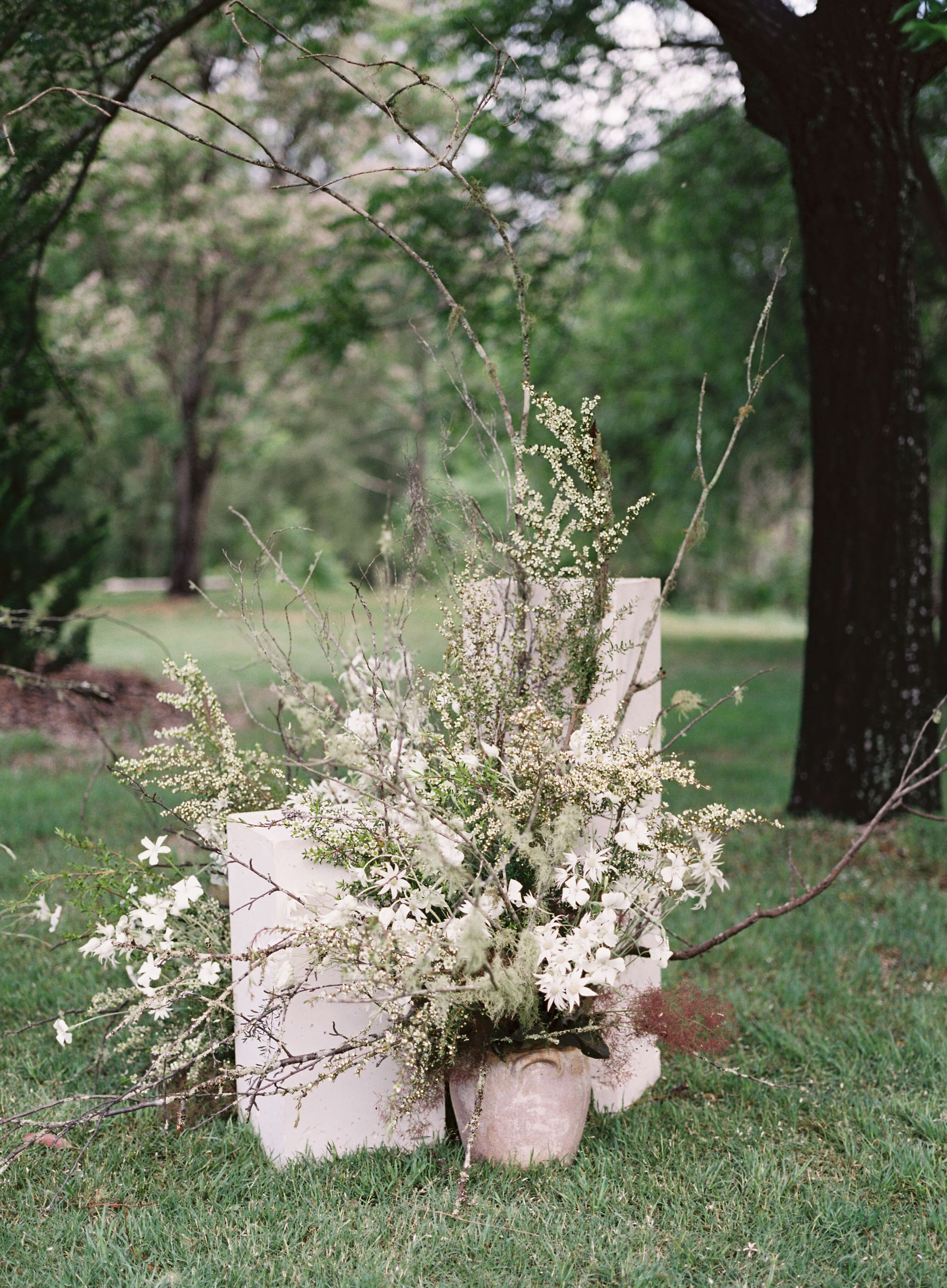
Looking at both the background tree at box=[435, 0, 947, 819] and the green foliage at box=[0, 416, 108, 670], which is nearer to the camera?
the background tree at box=[435, 0, 947, 819]

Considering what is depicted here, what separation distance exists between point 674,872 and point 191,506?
2038 cm

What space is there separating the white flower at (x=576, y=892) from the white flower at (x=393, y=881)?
0.40m

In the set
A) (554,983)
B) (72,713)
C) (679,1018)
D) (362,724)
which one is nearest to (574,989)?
(554,983)

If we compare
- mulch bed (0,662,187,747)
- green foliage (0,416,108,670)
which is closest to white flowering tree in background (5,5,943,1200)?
mulch bed (0,662,187,747)

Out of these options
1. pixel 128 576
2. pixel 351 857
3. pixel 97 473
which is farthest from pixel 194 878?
pixel 128 576

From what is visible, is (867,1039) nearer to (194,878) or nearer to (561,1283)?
(561,1283)

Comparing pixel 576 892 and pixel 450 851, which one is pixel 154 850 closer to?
pixel 450 851

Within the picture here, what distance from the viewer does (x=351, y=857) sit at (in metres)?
2.81

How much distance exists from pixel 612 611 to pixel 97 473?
26192mm

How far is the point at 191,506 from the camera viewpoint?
21.8m

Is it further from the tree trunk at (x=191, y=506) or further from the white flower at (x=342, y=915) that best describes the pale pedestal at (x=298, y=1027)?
the tree trunk at (x=191, y=506)

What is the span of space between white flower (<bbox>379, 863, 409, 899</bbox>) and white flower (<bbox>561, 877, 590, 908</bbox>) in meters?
0.40

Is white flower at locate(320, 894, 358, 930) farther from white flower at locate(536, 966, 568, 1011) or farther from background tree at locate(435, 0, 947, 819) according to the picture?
background tree at locate(435, 0, 947, 819)

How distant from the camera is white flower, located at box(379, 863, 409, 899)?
2.65 m
